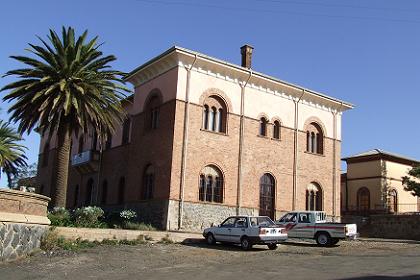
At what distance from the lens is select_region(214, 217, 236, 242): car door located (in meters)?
22.5

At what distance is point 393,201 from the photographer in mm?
45188

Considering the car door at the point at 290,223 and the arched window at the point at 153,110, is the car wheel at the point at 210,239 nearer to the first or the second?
the car door at the point at 290,223

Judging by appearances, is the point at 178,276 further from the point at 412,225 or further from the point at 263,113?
the point at 412,225

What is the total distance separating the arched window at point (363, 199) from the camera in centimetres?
4541

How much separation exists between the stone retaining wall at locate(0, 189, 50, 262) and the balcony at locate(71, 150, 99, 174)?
62.3 feet

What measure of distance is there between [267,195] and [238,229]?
10.4m

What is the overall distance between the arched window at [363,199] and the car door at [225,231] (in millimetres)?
26176

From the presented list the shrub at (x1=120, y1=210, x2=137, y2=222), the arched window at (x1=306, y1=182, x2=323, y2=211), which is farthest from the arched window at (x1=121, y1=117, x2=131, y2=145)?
the arched window at (x1=306, y1=182, x2=323, y2=211)

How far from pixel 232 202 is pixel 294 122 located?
7995mm

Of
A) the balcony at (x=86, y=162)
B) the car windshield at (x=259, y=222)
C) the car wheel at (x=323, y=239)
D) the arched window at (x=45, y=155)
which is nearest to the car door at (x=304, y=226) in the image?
the car wheel at (x=323, y=239)

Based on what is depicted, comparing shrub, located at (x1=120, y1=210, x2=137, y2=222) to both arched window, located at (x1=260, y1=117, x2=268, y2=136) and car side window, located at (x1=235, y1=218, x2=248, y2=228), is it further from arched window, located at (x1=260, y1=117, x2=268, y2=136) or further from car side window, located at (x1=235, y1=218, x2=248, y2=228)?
arched window, located at (x1=260, y1=117, x2=268, y2=136)

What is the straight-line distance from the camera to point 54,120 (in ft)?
85.1

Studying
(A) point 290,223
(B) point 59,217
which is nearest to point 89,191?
(B) point 59,217

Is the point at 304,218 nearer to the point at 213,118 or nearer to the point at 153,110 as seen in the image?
the point at 213,118
